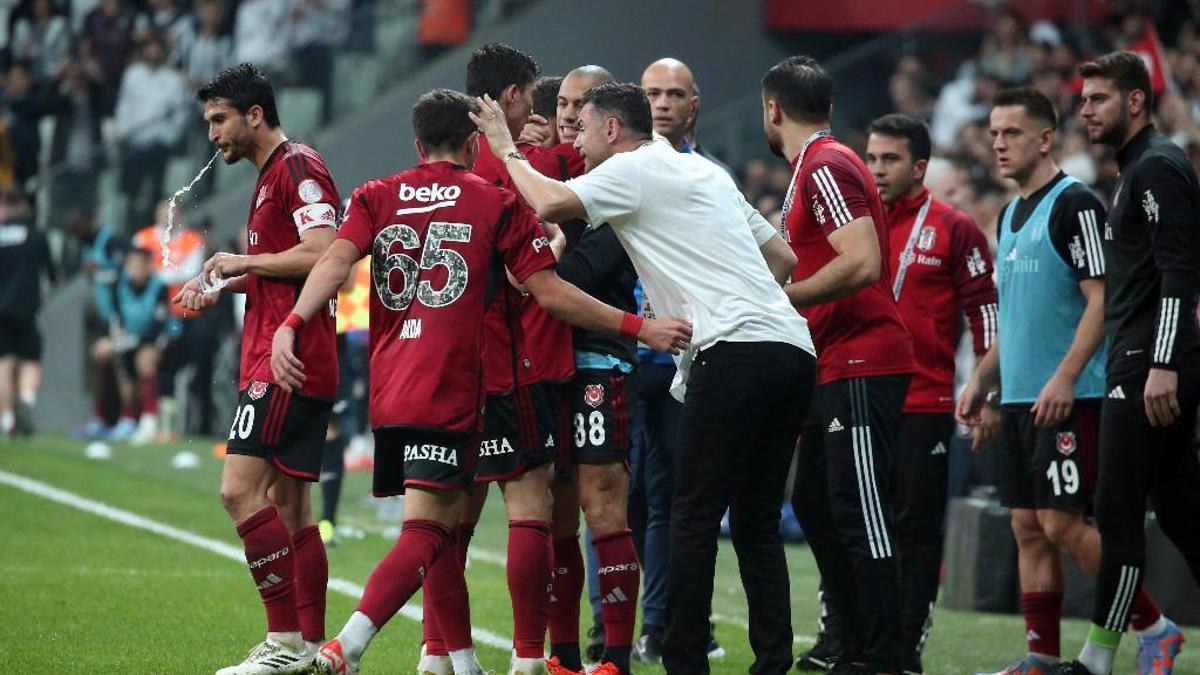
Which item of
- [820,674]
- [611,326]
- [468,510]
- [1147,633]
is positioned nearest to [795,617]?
[820,674]

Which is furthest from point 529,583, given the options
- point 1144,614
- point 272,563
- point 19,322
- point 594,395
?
point 19,322

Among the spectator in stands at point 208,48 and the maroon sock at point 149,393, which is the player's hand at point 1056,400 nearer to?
the maroon sock at point 149,393

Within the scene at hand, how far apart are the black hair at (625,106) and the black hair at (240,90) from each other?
53.4 inches

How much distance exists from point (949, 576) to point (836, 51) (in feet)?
49.7

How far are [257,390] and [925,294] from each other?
3.12m

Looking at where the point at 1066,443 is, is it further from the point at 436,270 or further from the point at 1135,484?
the point at 436,270

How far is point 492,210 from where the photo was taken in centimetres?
685

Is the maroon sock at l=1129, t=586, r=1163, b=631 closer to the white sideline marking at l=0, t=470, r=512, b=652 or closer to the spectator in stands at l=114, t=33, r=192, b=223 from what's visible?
the white sideline marking at l=0, t=470, r=512, b=652

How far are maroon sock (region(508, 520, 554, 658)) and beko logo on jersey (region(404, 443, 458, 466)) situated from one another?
1.43ft

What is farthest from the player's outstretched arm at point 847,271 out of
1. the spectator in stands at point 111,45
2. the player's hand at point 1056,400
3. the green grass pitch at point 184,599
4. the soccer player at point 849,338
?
the spectator in stands at point 111,45

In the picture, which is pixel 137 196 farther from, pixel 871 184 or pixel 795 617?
pixel 871 184

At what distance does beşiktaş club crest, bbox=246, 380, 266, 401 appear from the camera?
284 inches

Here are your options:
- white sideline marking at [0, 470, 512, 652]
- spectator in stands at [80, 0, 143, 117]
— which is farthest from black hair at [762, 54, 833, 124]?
Result: spectator in stands at [80, 0, 143, 117]

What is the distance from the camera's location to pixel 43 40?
1111 inches
